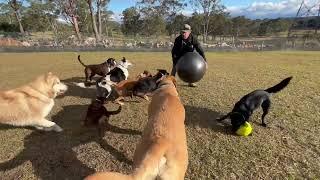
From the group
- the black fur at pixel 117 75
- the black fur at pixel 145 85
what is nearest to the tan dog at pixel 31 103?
the black fur at pixel 145 85

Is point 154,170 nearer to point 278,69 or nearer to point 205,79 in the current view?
point 205,79

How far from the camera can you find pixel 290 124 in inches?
285

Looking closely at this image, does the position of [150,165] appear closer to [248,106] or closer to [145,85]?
[248,106]

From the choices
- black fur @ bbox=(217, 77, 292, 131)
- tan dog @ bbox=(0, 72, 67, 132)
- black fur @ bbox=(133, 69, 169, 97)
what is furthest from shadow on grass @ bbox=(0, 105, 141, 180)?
black fur @ bbox=(217, 77, 292, 131)

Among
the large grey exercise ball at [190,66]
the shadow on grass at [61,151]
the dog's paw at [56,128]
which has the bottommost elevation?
the shadow on grass at [61,151]

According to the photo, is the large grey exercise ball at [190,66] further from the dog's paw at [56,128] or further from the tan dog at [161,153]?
the tan dog at [161,153]

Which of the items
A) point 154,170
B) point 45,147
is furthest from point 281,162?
point 45,147

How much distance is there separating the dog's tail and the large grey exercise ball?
18.2 ft

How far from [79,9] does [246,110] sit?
4979 centimetres

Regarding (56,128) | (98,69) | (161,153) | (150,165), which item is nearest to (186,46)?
(98,69)

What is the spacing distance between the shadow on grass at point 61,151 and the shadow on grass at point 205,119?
134cm

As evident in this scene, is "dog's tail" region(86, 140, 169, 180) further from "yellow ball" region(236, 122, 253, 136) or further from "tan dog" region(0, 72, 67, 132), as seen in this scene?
"tan dog" region(0, 72, 67, 132)

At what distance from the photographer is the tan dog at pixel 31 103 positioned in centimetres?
704

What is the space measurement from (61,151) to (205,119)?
127 inches
